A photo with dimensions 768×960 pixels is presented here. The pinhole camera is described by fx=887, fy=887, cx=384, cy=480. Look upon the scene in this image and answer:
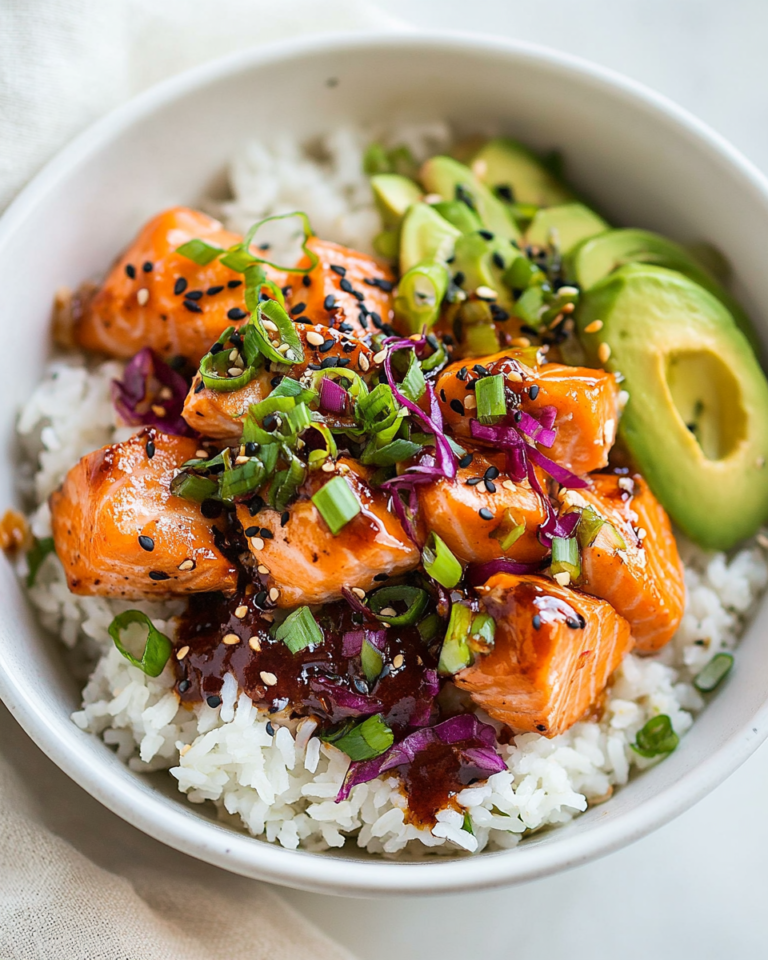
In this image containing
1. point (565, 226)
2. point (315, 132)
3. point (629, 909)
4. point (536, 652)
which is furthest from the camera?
point (315, 132)

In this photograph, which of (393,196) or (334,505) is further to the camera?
(393,196)

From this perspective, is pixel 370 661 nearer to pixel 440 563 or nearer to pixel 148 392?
pixel 440 563

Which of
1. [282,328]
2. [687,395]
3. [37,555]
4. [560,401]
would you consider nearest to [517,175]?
[687,395]

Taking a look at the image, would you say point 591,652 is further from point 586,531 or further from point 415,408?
→ point 415,408

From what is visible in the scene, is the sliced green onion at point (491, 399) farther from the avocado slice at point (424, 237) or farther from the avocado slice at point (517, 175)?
the avocado slice at point (517, 175)

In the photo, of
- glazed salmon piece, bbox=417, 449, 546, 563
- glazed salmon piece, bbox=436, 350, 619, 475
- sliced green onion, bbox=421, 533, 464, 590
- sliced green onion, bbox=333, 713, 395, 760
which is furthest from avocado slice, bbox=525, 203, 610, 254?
sliced green onion, bbox=333, 713, 395, 760

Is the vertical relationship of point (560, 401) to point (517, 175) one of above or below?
below

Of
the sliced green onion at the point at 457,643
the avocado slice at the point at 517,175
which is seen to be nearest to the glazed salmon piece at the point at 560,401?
the sliced green onion at the point at 457,643

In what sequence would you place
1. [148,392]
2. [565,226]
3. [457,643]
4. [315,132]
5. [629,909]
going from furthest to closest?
[315,132], [565,226], [629,909], [148,392], [457,643]

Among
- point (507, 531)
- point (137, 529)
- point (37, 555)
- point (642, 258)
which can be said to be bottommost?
point (37, 555)
